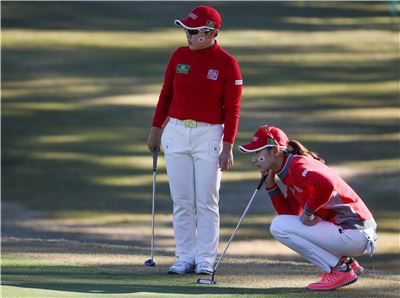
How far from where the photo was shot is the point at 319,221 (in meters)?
7.93

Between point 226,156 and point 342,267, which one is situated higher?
point 226,156

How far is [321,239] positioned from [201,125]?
123 cm

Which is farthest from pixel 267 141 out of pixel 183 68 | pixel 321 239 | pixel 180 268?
pixel 180 268

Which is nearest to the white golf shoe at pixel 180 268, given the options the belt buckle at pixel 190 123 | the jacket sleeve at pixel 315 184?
the belt buckle at pixel 190 123

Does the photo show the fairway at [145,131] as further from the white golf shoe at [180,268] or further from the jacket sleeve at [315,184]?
the jacket sleeve at [315,184]

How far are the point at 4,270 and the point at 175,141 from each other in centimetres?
159

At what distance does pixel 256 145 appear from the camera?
7914 mm

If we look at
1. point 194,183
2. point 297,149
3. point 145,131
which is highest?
point 297,149

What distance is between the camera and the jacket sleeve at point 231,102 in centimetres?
836

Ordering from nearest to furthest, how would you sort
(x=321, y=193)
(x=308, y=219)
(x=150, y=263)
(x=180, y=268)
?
(x=321, y=193) < (x=308, y=219) < (x=180, y=268) < (x=150, y=263)

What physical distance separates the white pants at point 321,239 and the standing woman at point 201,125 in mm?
719

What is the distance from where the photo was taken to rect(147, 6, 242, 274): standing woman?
838 centimetres

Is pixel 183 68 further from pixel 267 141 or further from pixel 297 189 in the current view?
pixel 297 189

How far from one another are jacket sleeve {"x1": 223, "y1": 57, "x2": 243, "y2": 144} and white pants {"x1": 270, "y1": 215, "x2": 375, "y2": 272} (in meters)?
0.76
